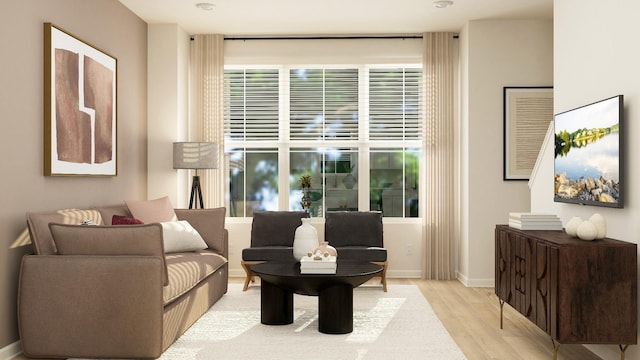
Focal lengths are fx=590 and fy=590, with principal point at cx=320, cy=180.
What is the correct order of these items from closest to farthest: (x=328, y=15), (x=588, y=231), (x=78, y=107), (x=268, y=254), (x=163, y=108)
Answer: (x=588, y=231) < (x=78, y=107) < (x=268, y=254) < (x=328, y=15) < (x=163, y=108)

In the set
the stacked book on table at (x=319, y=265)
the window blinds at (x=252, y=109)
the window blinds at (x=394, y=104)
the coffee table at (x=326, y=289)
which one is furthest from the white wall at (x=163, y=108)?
the stacked book on table at (x=319, y=265)

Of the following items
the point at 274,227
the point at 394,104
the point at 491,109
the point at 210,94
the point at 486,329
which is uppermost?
the point at 210,94

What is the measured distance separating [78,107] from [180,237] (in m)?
1.36

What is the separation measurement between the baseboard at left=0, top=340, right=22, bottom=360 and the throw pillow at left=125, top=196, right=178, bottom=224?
1.63m

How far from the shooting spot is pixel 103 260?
3.57 metres

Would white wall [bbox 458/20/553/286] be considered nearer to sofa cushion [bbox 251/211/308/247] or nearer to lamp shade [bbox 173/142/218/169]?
sofa cushion [bbox 251/211/308/247]

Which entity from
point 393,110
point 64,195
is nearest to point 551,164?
point 393,110

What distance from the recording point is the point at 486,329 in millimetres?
4500

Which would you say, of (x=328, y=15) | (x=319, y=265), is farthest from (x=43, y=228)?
(x=328, y=15)

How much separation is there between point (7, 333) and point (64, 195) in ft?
3.81

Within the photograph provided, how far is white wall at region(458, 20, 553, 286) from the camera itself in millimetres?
6391

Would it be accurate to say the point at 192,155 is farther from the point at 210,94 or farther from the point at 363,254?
the point at 363,254

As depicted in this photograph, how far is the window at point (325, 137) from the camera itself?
7051mm

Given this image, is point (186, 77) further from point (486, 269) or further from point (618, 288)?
point (618, 288)
